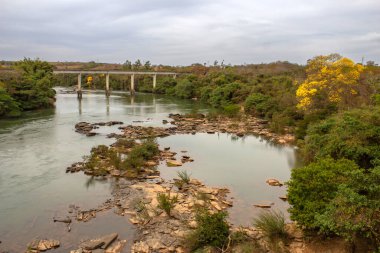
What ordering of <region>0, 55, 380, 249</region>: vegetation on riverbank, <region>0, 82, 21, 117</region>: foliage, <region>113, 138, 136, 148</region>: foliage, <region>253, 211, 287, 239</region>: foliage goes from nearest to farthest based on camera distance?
<region>0, 55, 380, 249</region>: vegetation on riverbank → <region>253, 211, 287, 239</region>: foliage → <region>113, 138, 136, 148</region>: foliage → <region>0, 82, 21, 117</region>: foliage

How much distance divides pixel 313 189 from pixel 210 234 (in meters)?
3.75

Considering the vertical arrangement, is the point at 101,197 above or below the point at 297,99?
below

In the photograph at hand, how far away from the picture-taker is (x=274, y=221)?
12289 millimetres

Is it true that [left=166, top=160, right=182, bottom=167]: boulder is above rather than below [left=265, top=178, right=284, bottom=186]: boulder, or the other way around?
below

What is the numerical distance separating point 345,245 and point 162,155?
617 inches

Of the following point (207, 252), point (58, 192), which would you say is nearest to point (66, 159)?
point (58, 192)

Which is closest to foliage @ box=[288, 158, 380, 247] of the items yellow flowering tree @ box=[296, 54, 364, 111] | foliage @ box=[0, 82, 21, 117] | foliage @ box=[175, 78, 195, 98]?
yellow flowering tree @ box=[296, 54, 364, 111]

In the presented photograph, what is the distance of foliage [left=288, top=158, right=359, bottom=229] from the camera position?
447 inches

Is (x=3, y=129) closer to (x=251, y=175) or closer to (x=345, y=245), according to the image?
(x=251, y=175)

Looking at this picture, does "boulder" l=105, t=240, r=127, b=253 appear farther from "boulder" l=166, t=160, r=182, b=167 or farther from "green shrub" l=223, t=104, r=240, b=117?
"green shrub" l=223, t=104, r=240, b=117

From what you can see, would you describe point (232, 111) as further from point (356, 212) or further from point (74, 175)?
point (356, 212)

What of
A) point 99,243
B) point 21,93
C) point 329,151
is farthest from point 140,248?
point 21,93

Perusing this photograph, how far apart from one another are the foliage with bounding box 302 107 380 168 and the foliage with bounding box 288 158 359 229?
357cm

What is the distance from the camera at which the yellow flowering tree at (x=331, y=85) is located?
2919 cm
